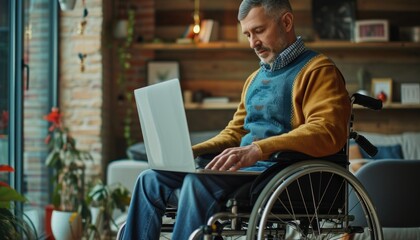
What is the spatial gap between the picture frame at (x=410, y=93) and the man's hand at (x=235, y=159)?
4.12 meters

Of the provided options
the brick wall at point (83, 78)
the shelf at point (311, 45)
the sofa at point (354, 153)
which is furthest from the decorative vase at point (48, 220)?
the shelf at point (311, 45)

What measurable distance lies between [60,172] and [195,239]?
9.36 ft

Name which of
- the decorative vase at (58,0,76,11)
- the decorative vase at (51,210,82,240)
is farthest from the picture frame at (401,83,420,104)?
the decorative vase at (51,210,82,240)

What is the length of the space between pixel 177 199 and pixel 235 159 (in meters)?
0.41

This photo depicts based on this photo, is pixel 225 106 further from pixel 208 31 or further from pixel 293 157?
pixel 293 157

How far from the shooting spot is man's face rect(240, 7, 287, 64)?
2832mm

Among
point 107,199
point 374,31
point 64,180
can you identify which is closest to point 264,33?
point 107,199

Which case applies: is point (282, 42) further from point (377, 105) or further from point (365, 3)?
point (365, 3)

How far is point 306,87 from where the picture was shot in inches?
108

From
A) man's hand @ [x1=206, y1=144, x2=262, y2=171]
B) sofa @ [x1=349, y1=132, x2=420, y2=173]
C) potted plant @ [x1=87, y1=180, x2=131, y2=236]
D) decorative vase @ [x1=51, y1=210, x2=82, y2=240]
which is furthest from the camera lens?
sofa @ [x1=349, y1=132, x2=420, y2=173]

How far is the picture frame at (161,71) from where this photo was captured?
6.47 metres

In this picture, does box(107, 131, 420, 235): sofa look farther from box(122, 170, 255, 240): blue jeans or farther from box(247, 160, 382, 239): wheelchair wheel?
box(247, 160, 382, 239): wheelchair wheel

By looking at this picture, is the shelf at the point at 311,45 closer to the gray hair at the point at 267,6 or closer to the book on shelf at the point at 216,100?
the book on shelf at the point at 216,100

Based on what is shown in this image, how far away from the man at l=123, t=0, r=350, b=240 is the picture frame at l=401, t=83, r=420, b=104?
3651mm
